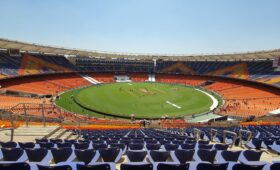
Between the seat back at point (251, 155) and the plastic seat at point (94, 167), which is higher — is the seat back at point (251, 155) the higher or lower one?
the lower one

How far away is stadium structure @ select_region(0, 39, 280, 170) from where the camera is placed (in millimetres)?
10523

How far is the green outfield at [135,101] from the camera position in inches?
1873

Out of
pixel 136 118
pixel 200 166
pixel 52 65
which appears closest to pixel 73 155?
pixel 200 166

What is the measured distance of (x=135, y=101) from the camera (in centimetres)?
5653

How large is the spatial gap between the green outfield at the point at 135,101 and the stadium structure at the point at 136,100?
0.21 m

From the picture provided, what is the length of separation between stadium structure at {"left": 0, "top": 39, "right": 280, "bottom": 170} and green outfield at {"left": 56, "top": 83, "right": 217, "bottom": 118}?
206 millimetres

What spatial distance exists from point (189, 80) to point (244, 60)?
19493 millimetres

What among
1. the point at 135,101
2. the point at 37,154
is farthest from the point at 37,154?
the point at 135,101

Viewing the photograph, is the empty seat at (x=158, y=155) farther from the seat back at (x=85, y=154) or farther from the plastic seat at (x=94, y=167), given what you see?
the plastic seat at (x=94, y=167)

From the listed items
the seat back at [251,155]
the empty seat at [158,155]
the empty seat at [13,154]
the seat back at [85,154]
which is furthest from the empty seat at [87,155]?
the seat back at [251,155]

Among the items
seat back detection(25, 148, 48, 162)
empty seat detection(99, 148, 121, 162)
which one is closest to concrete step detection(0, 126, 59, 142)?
seat back detection(25, 148, 48, 162)

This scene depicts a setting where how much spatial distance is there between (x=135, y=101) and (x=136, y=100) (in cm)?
104

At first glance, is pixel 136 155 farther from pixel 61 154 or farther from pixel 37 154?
pixel 37 154

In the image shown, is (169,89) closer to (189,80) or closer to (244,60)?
(189,80)
